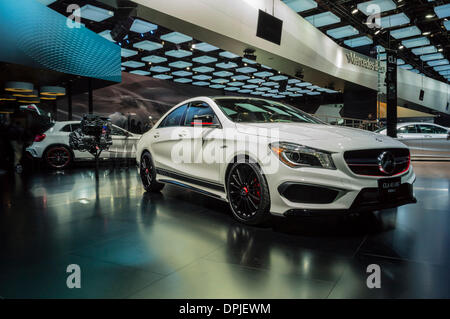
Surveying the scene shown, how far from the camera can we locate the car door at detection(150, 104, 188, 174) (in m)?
4.32

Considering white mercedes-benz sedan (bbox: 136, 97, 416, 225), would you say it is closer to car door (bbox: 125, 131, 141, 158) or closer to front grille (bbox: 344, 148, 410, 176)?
front grille (bbox: 344, 148, 410, 176)

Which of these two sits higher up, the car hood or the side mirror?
the side mirror

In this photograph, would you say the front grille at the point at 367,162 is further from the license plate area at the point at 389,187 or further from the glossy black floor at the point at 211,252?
the glossy black floor at the point at 211,252

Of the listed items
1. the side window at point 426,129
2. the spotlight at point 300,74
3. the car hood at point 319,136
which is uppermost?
the spotlight at point 300,74

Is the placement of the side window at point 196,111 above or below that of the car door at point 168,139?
above

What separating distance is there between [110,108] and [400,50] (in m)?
17.8

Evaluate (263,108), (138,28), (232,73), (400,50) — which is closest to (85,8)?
(138,28)

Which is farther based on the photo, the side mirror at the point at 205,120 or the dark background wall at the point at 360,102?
the dark background wall at the point at 360,102

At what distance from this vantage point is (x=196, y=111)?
13.7ft

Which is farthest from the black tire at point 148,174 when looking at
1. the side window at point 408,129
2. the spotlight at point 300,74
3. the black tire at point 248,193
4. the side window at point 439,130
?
the spotlight at point 300,74

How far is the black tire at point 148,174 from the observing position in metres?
4.97

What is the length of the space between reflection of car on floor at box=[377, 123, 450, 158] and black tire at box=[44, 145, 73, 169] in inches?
403

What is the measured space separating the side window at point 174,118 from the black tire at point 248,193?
150cm

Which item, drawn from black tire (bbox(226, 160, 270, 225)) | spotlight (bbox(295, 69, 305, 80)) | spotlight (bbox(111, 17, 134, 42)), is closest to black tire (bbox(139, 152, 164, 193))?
black tire (bbox(226, 160, 270, 225))
